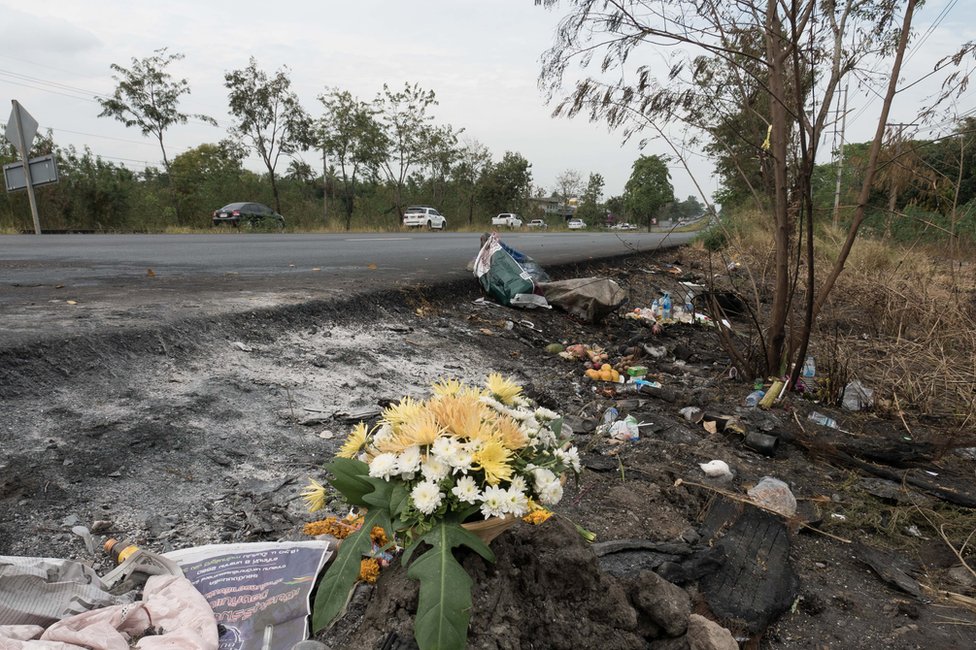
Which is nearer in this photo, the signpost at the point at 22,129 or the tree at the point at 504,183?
the signpost at the point at 22,129

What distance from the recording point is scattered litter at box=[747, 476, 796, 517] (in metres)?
2.52

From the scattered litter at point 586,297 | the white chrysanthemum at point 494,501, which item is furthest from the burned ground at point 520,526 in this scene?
the scattered litter at point 586,297

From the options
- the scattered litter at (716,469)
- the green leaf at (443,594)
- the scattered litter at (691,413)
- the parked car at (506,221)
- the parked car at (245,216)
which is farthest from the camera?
the parked car at (506,221)

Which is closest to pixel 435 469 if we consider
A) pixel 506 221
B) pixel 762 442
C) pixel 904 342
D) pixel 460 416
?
pixel 460 416

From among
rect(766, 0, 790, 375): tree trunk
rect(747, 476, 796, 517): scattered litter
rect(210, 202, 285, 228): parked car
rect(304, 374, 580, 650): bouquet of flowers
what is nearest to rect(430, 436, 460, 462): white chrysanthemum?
rect(304, 374, 580, 650): bouquet of flowers

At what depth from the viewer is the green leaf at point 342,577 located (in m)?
1.19

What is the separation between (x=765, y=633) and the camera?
1838 mm

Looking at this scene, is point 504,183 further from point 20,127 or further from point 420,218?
point 20,127

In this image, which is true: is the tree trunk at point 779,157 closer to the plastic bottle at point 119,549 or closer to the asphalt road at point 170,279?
the asphalt road at point 170,279

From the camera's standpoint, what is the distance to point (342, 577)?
1.24 m

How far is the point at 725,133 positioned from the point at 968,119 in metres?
1.37

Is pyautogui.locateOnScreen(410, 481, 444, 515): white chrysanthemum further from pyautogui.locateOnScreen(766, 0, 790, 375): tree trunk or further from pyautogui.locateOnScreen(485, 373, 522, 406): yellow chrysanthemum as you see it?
pyautogui.locateOnScreen(766, 0, 790, 375): tree trunk

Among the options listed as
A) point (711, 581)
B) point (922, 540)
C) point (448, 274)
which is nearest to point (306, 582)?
point (711, 581)

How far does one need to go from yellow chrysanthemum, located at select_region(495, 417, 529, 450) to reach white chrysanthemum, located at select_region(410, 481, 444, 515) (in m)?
0.21
